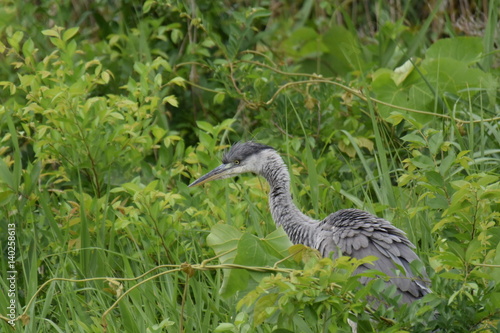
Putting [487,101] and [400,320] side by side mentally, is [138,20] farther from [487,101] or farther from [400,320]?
[400,320]

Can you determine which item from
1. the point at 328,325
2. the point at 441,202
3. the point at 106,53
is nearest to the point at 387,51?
the point at 106,53

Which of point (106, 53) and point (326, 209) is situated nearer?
point (326, 209)

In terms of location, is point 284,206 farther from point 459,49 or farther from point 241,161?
point 459,49

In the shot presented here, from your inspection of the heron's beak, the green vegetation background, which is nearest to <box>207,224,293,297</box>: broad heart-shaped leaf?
the green vegetation background

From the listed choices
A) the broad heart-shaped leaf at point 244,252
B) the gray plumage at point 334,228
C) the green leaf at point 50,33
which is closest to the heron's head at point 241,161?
the gray plumage at point 334,228

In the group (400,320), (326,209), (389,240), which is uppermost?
(400,320)

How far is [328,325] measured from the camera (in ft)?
9.96

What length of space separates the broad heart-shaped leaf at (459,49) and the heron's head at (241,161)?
1674 mm

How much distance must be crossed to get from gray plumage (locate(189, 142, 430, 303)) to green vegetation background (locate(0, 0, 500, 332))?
124 mm

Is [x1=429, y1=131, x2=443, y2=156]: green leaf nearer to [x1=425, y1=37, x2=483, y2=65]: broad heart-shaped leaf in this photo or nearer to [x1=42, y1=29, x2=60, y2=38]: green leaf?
[x1=425, y1=37, x2=483, y2=65]: broad heart-shaped leaf

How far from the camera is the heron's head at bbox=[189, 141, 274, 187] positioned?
15.5ft

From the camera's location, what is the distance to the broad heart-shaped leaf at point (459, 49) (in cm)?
568

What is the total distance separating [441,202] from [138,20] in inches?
147

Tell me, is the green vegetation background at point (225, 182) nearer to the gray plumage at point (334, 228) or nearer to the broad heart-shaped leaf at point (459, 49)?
the broad heart-shaped leaf at point (459, 49)
